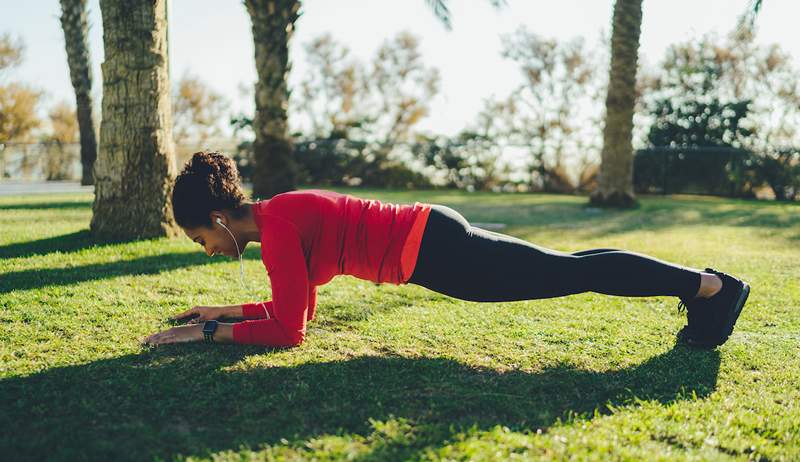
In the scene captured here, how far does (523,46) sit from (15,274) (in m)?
21.9

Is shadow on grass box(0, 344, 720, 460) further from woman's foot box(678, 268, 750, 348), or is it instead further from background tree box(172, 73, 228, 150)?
background tree box(172, 73, 228, 150)

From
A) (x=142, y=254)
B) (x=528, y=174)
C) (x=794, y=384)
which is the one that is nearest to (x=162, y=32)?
(x=142, y=254)

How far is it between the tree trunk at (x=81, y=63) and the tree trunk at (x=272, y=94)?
5.19m

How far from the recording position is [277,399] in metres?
2.54

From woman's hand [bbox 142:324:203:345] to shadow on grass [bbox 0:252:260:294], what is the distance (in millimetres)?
1681

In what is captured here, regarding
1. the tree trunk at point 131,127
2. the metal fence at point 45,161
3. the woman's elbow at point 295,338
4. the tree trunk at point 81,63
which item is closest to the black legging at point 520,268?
the woman's elbow at point 295,338

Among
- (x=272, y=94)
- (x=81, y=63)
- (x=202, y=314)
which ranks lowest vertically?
(x=202, y=314)

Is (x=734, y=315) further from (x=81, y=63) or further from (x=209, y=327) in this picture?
(x=81, y=63)

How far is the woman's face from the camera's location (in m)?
3.03

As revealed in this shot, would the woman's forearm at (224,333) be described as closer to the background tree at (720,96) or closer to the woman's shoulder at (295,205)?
the woman's shoulder at (295,205)

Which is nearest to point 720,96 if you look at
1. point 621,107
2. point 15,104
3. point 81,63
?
point 621,107

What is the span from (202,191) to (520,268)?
1.60 meters

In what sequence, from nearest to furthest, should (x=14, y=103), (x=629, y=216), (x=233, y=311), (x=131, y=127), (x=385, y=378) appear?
(x=385, y=378)
(x=233, y=311)
(x=131, y=127)
(x=629, y=216)
(x=14, y=103)

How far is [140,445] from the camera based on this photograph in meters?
2.14
